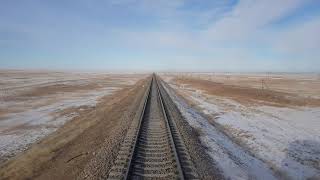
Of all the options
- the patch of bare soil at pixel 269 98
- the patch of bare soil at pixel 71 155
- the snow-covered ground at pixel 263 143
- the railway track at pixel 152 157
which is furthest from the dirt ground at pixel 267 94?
the patch of bare soil at pixel 71 155

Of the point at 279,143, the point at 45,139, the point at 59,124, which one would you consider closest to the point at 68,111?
the point at 59,124

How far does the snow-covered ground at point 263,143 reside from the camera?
31.1ft

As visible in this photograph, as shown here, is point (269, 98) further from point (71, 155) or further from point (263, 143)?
point (71, 155)

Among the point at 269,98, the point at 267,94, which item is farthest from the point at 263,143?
the point at 267,94

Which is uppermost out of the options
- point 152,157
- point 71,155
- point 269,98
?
point 152,157

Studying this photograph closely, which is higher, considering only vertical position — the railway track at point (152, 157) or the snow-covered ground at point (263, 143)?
the railway track at point (152, 157)

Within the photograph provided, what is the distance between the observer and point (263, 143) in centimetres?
1288

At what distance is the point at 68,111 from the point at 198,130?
12381 mm

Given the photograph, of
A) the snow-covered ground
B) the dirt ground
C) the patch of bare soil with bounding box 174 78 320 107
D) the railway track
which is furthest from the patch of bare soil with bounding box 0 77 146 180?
the dirt ground

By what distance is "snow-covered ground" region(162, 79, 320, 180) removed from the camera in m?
9.48

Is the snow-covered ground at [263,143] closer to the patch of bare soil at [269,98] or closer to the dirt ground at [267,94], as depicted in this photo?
the patch of bare soil at [269,98]

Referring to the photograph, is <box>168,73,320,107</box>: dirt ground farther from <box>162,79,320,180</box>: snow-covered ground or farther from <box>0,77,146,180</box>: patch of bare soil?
<box>0,77,146,180</box>: patch of bare soil

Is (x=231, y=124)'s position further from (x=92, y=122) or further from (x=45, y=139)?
(x=45, y=139)

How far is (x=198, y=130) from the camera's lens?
15.4 m
